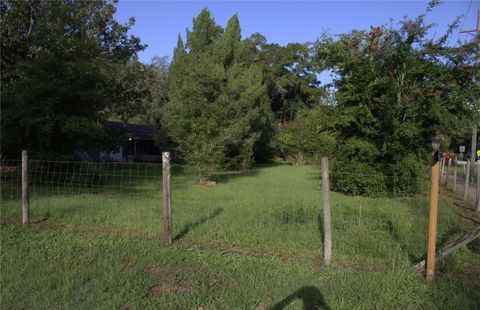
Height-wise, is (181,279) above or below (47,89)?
below

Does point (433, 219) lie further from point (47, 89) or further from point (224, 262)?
point (47, 89)

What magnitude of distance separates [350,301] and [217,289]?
4.82ft

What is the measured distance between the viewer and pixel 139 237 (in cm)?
662

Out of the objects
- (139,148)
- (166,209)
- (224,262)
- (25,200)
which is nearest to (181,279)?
(224,262)

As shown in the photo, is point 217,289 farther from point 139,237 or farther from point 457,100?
point 457,100

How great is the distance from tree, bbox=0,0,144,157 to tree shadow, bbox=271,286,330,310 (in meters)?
12.1

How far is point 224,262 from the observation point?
5.41m

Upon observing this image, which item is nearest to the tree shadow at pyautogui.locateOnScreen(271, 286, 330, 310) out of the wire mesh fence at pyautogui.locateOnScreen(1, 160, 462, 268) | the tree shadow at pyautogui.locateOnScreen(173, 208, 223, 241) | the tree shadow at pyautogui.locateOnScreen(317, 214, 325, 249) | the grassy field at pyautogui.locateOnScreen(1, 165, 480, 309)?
the grassy field at pyautogui.locateOnScreen(1, 165, 480, 309)

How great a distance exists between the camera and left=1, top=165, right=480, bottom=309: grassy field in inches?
166

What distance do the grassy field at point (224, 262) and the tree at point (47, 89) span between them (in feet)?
21.3

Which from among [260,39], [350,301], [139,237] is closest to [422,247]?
[350,301]

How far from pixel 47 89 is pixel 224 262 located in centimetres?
1186

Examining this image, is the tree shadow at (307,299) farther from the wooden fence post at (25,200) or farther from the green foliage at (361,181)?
the green foliage at (361,181)

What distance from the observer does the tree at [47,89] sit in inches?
565
